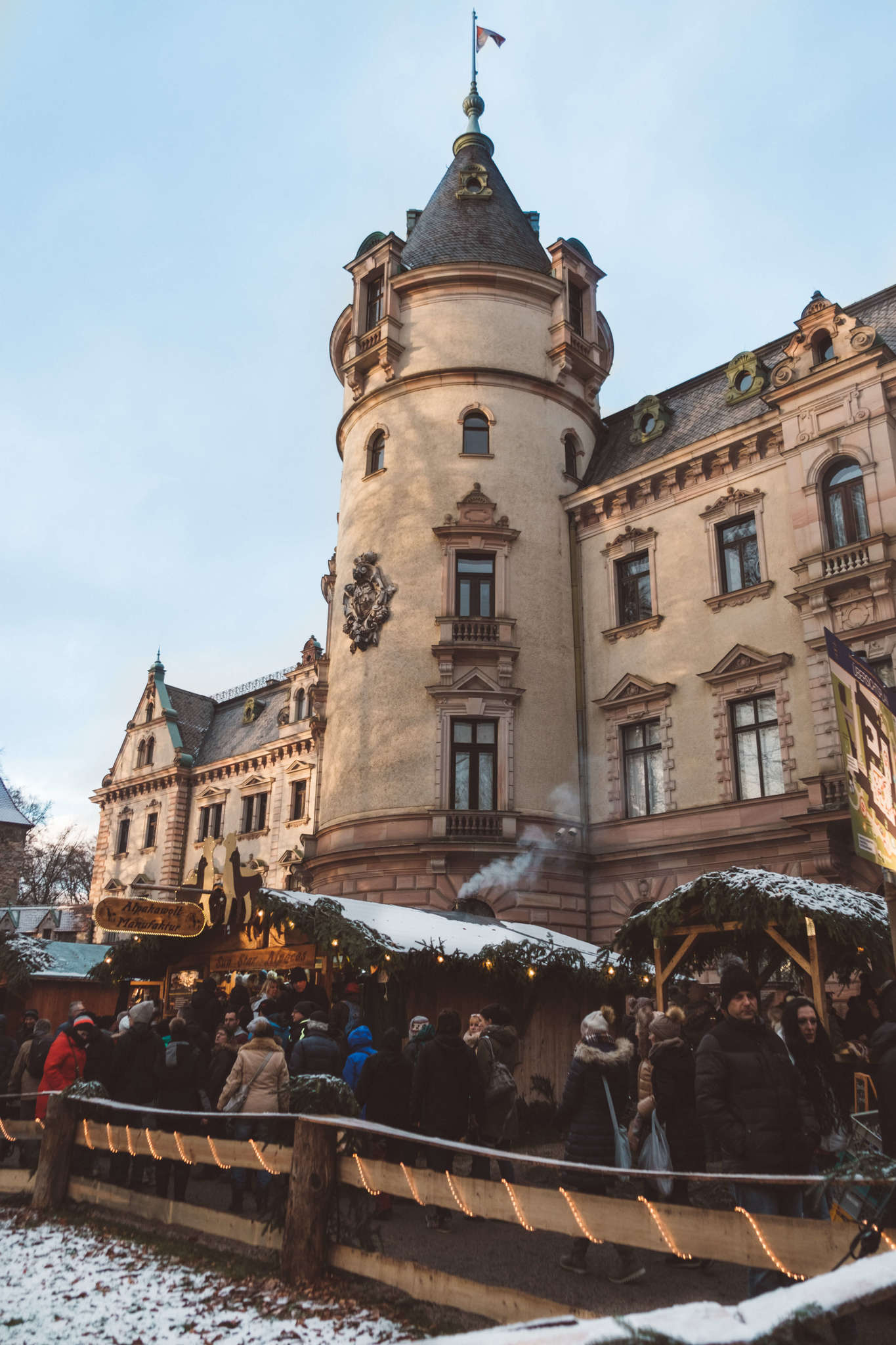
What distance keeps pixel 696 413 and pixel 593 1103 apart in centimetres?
2280

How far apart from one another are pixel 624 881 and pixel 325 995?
35.5 ft

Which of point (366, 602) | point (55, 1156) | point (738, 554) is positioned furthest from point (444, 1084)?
point (366, 602)

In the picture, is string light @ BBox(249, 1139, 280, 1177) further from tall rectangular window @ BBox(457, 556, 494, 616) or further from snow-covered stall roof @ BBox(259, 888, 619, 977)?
tall rectangular window @ BBox(457, 556, 494, 616)

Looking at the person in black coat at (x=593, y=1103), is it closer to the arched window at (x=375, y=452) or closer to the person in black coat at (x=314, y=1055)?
the person in black coat at (x=314, y=1055)

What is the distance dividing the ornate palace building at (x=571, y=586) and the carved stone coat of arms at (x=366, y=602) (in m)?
0.09

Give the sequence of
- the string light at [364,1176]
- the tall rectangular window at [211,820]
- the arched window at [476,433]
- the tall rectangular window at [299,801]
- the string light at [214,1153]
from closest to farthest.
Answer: the string light at [364,1176] < the string light at [214,1153] < the arched window at [476,433] < the tall rectangular window at [299,801] < the tall rectangular window at [211,820]

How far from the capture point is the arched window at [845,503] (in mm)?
21953

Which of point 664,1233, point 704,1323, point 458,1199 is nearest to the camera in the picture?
point 704,1323

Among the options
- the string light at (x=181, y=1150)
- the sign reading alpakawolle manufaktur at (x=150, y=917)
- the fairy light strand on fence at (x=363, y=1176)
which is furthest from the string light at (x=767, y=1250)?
the sign reading alpakawolle manufaktur at (x=150, y=917)

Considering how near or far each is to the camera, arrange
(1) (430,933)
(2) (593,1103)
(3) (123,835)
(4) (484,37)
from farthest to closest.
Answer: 1. (3) (123,835)
2. (4) (484,37)
3. (1) (430,933)
4. (2) (593,1103)

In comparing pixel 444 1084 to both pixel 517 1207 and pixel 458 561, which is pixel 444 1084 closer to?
pixel 517 1207

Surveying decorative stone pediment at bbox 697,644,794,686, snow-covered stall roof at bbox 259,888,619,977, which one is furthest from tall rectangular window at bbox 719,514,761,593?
snow-covered stall roof at bbox 259,888,619,977

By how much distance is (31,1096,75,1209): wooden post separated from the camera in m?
9.54

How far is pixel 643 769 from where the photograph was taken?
82.4ft
